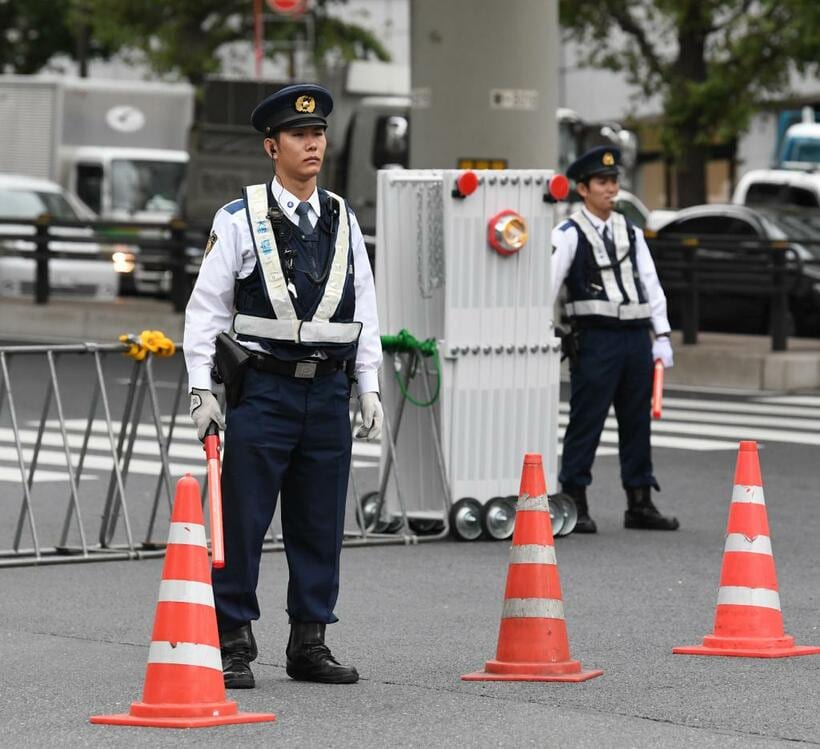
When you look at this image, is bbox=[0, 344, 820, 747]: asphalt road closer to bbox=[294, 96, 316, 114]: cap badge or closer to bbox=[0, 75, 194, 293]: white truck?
bbox=[294, 96, 316, 114]: cap badge

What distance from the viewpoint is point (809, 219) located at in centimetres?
2477

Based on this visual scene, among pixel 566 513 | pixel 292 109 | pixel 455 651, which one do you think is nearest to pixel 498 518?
pixel 566 513

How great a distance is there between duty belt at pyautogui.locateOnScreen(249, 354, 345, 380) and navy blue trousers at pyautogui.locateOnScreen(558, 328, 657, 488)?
4.29m

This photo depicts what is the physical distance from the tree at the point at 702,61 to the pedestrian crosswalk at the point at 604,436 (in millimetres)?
13530

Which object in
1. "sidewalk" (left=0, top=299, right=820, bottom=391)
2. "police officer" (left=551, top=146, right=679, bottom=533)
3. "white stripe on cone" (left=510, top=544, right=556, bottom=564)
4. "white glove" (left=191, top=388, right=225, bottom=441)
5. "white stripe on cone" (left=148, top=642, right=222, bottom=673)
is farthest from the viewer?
"sidewalk" (left=0, top=299, right=820, bottom=391)

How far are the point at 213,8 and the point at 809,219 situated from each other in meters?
19.2

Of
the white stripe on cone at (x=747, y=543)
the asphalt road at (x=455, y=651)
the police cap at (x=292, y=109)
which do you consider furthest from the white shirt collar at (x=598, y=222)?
the police cap at (x=292, y=109)

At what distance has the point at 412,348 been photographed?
11031mm

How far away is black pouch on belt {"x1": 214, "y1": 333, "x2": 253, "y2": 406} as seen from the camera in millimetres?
7074

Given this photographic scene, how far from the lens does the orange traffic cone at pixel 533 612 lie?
720cm

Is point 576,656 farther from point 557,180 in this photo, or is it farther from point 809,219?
point 809,219

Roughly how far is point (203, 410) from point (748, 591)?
2098 millimetres

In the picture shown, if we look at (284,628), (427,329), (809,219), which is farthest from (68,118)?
(284,628)

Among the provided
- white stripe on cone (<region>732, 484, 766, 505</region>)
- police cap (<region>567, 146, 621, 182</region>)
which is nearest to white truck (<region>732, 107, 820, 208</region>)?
police cap (<region>567, 146, 621, 182</region>)
